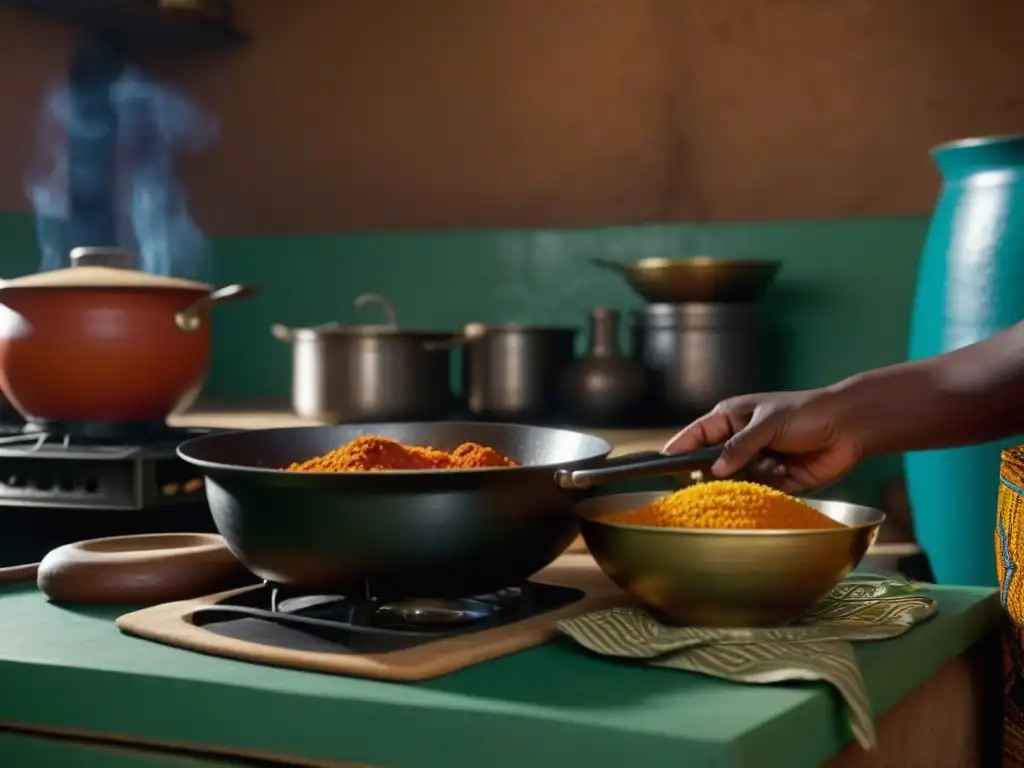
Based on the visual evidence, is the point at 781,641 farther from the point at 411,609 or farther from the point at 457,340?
the point at 457,340

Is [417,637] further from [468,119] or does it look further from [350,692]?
[468,119]

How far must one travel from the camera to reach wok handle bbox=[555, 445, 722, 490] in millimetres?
891

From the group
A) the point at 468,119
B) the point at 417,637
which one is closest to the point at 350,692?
the point at 417,637

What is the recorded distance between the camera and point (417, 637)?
2.79 ft

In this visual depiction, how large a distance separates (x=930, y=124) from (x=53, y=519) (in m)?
1.99

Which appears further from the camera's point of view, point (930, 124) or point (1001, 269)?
point (930, 124)

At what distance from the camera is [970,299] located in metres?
1.97

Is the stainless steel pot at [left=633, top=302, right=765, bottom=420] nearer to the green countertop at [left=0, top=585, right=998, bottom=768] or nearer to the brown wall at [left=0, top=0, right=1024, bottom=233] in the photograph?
the brown wall at [left=0, top=0, right=1024, bottom=233]

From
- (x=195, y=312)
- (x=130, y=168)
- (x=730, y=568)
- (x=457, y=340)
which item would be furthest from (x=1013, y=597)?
(x=130, y=168)

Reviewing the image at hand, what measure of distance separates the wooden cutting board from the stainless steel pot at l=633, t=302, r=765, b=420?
5.06 ft

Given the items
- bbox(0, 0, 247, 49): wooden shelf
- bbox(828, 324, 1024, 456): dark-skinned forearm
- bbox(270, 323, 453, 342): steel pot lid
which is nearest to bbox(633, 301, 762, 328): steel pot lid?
bbox(270, 323, 453, 342): steel pot lid

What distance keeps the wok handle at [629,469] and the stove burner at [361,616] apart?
110 mm

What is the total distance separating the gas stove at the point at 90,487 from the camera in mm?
1591

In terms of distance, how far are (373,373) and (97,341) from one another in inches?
31.0
